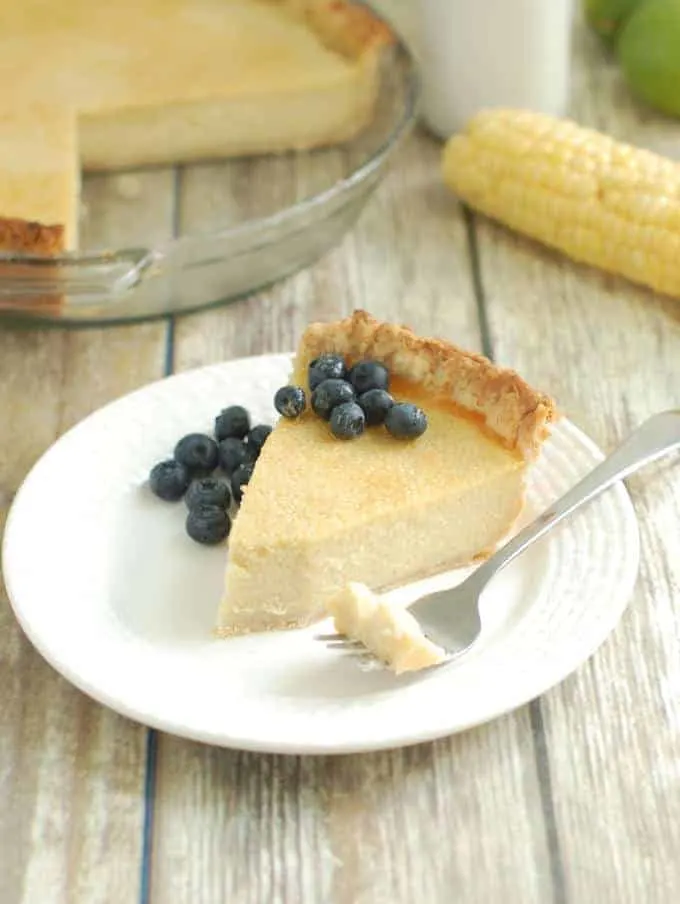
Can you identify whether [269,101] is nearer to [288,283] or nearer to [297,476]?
[288,283]

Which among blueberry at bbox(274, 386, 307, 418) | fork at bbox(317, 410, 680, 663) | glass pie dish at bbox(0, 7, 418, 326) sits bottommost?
glass pie dish at bbox(0, 7, 418, 326)

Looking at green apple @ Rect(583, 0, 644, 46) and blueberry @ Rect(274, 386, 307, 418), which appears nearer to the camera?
blueberry @ Rect(274, 386, 307, 418)

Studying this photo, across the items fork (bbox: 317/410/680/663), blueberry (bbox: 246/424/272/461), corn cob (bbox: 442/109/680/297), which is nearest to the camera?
fork (bbox: 317/410/680/663)

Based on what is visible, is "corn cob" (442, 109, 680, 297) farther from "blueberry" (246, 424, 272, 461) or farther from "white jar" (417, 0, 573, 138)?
"blueberry" (246, 424, 272, 461)

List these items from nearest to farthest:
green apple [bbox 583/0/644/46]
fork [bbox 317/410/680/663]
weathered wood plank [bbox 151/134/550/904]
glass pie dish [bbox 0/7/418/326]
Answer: weathered wood plank [bbox 151/134/550/904] < fork [bbox 317/410/680/663] < glass pie dish [bbox 0/7/418/326] < green apple [bbox 583/0/644/46]

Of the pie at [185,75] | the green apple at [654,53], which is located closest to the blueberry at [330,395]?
the pie at [185,75]

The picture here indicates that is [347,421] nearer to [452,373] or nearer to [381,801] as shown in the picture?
[452,373]

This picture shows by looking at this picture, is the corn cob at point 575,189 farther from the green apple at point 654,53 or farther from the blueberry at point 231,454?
the blueberry at point 231,454

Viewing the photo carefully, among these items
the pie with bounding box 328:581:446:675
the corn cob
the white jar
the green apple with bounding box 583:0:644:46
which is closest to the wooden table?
the pie with bounding box 328:581:446:675
